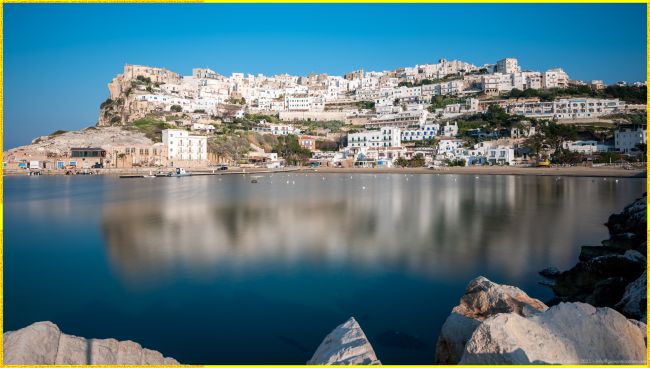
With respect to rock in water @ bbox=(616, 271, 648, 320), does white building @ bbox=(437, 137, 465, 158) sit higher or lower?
higher

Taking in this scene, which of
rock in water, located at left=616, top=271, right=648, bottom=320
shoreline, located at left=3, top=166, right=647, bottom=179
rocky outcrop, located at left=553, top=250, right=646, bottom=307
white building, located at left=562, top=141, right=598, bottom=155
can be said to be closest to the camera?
rock in water, located at left=616, top=271, right=648, bottom=320

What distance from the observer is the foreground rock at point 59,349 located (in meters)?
2.94

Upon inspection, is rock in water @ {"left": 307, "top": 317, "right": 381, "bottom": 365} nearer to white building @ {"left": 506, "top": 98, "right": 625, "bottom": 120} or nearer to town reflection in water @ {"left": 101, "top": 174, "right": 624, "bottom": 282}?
town reflection in water @ {"left": 101, "top": 174, "right": 624, "bottom": 282}

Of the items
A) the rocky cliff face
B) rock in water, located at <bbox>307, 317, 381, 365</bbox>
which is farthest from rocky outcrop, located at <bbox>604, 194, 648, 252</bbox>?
the rocky cliff face

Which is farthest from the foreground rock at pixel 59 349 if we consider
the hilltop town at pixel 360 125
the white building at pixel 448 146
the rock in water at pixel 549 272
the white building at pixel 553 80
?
the white building at pixel 553 80

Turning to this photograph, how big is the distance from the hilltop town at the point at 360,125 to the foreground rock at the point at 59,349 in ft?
145

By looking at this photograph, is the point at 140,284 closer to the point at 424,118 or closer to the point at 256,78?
the point at 424,118

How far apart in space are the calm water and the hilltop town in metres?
30.1

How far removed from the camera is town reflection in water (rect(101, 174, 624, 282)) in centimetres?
843

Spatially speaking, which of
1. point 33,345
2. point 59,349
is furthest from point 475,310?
point 33,345

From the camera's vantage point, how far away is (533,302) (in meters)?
4.22

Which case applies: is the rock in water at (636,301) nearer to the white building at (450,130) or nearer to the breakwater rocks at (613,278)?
the breakwater rocks at (613,278)

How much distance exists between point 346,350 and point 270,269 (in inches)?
199

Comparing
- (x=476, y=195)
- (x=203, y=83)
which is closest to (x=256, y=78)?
(x=203, y=83)
